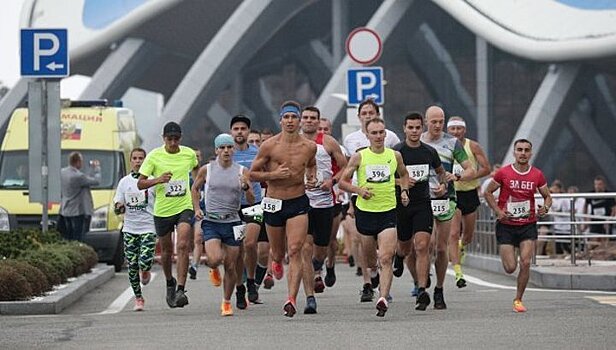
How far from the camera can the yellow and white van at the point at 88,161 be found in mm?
27922

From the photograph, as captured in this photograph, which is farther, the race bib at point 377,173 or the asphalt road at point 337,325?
the race bib at point 377,173

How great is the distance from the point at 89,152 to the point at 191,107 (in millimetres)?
Answer: 25396

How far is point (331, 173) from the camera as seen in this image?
17.7 m

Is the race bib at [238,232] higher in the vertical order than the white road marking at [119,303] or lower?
higher

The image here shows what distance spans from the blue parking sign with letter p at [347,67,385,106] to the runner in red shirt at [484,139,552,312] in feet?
32.5

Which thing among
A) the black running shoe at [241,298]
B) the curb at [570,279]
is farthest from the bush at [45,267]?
the curb at [570,279]

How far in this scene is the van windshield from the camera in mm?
28734

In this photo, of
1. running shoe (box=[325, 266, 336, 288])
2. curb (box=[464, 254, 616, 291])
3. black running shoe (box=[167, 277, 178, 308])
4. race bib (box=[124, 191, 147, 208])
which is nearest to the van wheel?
curb (box=[464, 254, 616, 291])

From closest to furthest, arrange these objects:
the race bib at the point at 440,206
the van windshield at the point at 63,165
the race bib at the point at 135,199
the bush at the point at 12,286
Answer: the race bib at the point at 440,206 < the bush at the point at 12,286 < the race bib at the point at 135,199 < the van windshield at the point at 63,165

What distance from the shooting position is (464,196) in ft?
65.4

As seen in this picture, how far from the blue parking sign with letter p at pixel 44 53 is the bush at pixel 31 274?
3.83 meters

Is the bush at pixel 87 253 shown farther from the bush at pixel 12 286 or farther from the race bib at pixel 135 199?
the bush at pixel 12 286

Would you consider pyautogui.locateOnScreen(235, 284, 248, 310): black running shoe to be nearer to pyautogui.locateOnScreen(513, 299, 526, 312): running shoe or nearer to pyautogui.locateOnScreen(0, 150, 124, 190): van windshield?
pyautogui.locateOnScreen(513, 299, 526, 312): running shoe

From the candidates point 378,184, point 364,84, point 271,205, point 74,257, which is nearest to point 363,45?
point 364,84
